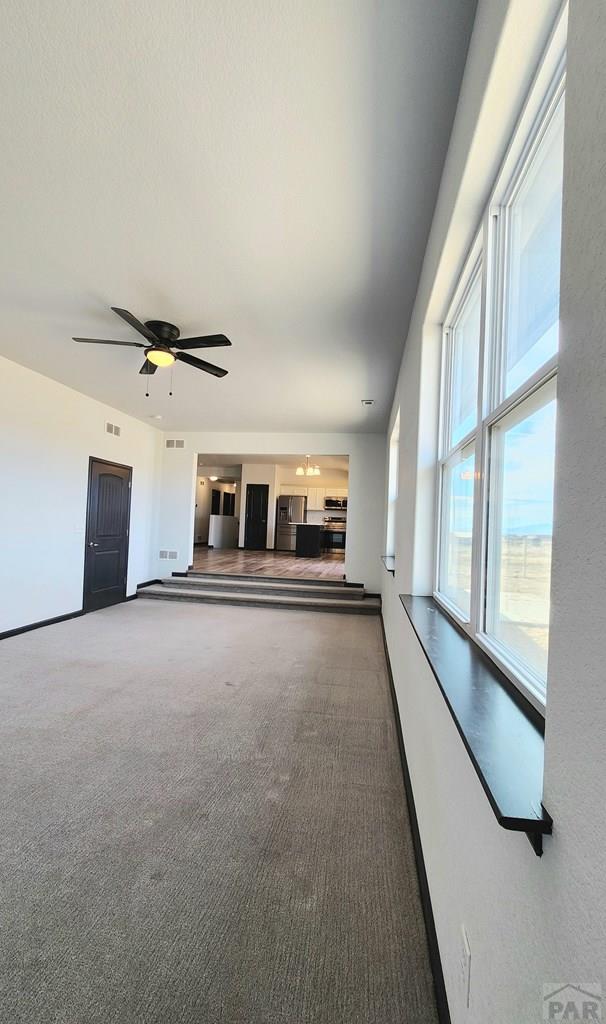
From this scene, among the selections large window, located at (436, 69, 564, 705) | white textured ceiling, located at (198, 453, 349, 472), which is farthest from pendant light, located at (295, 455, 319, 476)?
large window, located at (436, 69, 564, 705)

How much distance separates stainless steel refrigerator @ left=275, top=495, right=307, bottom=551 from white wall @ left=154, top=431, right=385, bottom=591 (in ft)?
16.1

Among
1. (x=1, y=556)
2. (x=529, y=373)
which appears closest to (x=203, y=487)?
(x=1, y=556)

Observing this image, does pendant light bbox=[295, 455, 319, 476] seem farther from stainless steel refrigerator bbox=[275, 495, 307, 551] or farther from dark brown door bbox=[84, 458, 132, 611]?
dark brown door bbox=[84, 458, 132, 611]

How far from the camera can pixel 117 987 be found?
48.6 inches

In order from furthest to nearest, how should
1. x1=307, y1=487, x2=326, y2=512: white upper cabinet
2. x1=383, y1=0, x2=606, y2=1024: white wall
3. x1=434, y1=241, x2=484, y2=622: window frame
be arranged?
x1=307, y1=487, x2=326, y2=512: white upper cabinet → x1=434, y1=241, x2=484, y2=622: window frame → x1=383, y1=0, x2=606, y2=1024: white wall

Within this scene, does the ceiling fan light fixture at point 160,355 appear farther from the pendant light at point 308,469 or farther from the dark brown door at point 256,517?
the dark brown door at point 256,517

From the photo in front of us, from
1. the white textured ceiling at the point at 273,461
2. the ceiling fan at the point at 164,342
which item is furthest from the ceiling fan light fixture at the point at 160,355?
the white textured ceiling at the point at 273,461

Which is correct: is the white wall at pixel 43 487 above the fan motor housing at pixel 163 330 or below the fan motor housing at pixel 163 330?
below

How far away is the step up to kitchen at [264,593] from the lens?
670 cm

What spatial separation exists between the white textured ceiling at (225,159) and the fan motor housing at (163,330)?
0.06 m

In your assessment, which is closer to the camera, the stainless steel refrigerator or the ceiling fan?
the ceiling fan

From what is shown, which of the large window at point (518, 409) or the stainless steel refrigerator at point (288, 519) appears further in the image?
the stainless steel refrigerator at point (288, 519)

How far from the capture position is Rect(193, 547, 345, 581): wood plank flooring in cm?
824

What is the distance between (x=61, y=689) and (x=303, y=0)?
4023mm
